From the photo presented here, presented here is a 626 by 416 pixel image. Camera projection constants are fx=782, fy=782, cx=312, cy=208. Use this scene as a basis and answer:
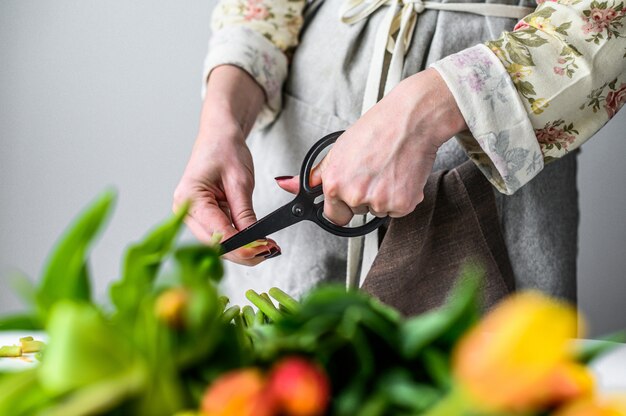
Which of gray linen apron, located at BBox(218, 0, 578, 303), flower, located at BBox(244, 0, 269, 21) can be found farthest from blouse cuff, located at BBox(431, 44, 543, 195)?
flower, located at BBox(244, 0, 269, 21)

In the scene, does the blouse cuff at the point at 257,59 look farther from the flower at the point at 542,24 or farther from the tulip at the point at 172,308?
the tulip at the point at 172,308

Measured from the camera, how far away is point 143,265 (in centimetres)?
25

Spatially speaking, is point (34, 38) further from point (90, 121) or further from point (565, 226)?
point (565, 226)

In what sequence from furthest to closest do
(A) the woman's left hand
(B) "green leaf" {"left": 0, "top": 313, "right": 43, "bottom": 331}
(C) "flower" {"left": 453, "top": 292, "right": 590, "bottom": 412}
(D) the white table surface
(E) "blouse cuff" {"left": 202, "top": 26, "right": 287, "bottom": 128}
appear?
1. (E) "blouse cuff" {"left": 202, "top": 26, "right": 287, "bottom": 128}
2. (A) the woman's left hand
3. (D) the white table surface
4. (B) "green leaf" {"left": 0, "top": 313, "right": 43, "bottom": 331}
5. (C) "flower" {"left": 453, "top": 292, "right": 590, "bottom": 412}

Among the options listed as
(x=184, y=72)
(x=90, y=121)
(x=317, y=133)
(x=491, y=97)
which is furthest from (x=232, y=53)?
(x=90, y=121)

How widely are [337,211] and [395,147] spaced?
0.08 metres

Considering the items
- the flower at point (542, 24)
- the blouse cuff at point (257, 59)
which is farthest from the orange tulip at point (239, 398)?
the blouse cuff at point (257, 59)

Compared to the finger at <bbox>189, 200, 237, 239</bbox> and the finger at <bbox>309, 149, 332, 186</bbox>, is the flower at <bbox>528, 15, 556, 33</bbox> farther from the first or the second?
the finger at <bbox>189, 200, 237, 239</bbox>

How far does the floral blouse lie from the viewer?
61cm

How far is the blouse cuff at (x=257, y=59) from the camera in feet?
2.75

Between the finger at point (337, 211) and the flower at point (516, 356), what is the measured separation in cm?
45

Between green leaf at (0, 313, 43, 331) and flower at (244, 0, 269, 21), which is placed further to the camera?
flower at (244, 0, 269, 21)

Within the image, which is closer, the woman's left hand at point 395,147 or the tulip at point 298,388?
the tulip at point 298,388

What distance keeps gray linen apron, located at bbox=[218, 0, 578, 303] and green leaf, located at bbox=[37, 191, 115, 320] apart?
0.54 m
